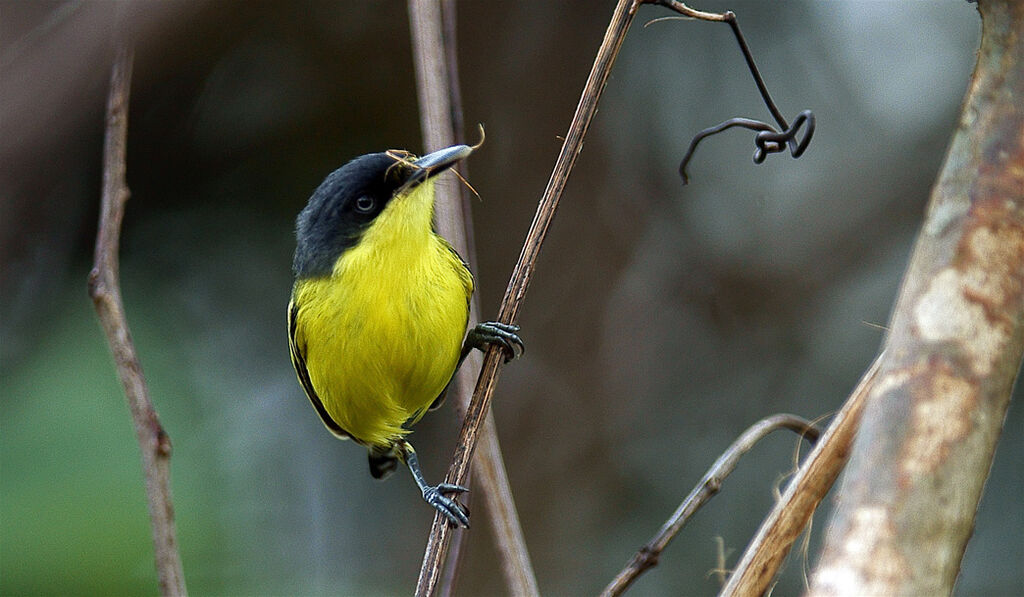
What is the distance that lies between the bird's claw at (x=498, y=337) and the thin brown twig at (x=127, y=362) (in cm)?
69

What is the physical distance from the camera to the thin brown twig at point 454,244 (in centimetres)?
199

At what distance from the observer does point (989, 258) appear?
3.10 ft

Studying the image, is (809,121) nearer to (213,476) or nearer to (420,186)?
(420,186)

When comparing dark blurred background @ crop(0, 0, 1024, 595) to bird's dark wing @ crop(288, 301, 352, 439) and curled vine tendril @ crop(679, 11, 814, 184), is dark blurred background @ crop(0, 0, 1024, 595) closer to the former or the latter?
bird's dark wing @ crop(288, 301, 352, 439)

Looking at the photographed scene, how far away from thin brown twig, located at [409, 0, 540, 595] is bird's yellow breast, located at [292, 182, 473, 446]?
0.25 metres

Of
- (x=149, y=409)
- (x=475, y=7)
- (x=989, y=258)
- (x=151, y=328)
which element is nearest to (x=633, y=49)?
(x=475, y=7)

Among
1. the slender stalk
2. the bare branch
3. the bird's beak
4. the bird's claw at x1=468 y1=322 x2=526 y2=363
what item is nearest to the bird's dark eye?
the bird's beak

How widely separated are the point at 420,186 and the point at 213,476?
2.22m

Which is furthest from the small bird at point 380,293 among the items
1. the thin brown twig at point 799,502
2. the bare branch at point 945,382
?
the bare branch at point 945,382

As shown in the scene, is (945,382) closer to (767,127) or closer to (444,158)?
(767,127)

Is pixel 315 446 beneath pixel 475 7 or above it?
beneath

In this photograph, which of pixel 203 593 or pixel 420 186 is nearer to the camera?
pixel 420 186

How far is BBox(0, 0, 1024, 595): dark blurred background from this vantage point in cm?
491

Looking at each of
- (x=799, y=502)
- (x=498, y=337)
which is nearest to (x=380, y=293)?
(x=498, y=337)
